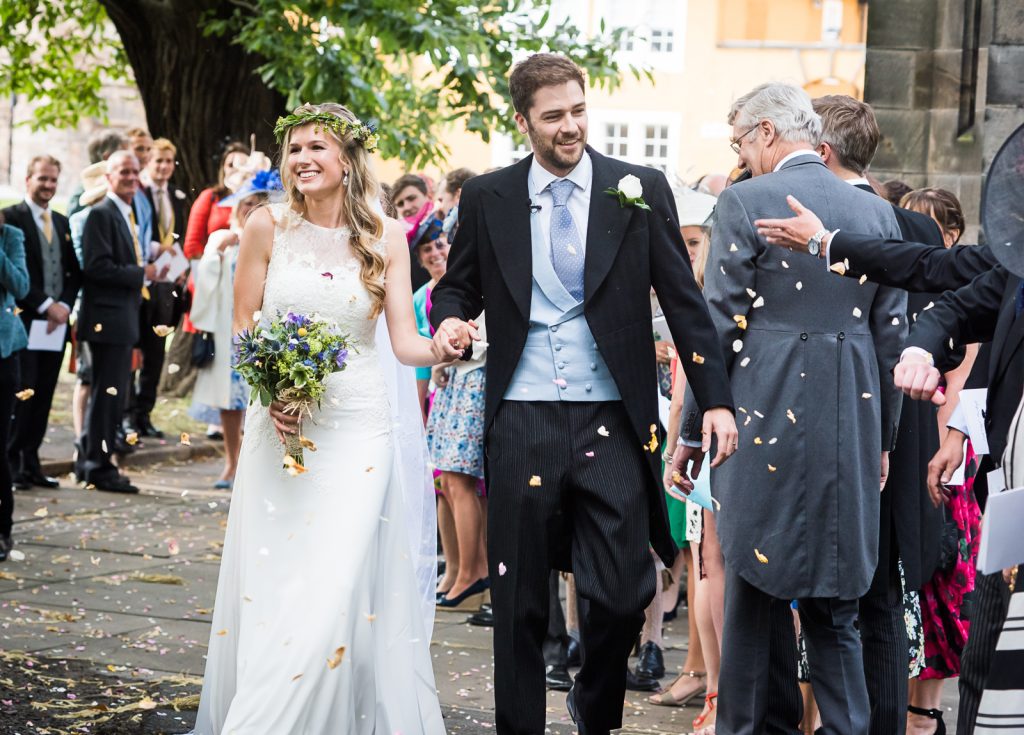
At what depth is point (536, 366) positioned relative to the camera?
17.0ft

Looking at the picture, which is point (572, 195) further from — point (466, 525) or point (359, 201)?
point (466, 525)

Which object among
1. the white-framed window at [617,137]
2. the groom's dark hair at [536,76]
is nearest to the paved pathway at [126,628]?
the groom's dark hair at [536,76]

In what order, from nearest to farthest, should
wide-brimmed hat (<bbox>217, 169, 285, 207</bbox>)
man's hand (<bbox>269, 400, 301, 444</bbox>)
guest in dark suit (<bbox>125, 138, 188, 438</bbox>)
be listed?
man's hand (<bbox>269, 400, 301, 444</bbox>) → wide-brimmed hat (<bbox>217, 169, 285, 207</bbox>) → guest in dark suit (<bbox>125, 138, 188, 438</bbox>)

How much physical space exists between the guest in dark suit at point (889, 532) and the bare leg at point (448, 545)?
354 cm

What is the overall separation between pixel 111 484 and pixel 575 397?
25.4 feet

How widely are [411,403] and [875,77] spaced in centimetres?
757

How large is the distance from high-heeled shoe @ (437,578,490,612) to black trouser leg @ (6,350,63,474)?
438cm

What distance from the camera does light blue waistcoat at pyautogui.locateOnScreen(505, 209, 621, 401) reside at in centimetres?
514

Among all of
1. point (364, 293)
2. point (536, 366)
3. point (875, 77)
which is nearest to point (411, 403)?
point (364, 293)

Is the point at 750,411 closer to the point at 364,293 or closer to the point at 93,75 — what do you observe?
the point at 364,293

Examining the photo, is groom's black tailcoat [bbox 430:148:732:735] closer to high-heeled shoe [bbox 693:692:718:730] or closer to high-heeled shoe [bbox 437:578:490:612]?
high-heeled shoe [bbox 693:692:718:730]

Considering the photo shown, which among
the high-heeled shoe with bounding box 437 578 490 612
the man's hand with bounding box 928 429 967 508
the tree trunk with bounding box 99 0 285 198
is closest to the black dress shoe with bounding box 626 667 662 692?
the high-heeled shoe with bounding box 437 578 490 612

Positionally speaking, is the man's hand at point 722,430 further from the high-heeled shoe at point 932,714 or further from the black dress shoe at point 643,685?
the black dress shoe at point 643,685

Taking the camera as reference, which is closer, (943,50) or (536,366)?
(536,366)
